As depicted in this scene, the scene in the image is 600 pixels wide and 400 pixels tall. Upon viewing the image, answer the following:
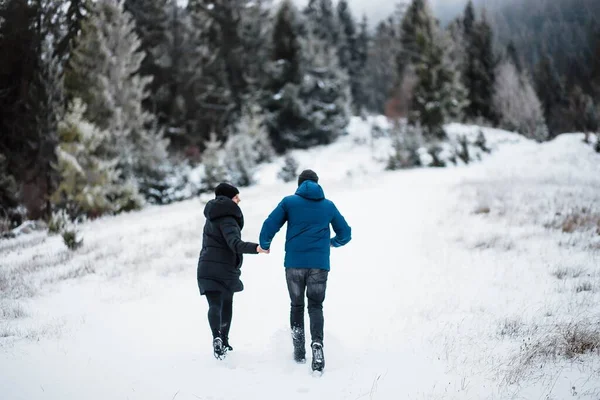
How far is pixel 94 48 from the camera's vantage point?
21453 millimetres

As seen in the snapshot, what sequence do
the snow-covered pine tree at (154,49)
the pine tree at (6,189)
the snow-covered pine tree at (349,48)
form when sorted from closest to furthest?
the pine tree at (6,189), the snow-covered pine tree at (154,49), the snow-covered pine tree at (349,48)

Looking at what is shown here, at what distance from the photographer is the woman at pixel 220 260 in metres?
4.50

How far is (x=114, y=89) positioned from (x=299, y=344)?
839 inches

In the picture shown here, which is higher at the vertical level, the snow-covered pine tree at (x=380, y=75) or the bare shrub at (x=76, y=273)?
the snow-covered pine tree at (x=380, y=75)

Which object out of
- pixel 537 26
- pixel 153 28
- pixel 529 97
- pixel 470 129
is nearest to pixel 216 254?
pixel 153 28

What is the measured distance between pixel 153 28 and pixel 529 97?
33125mm

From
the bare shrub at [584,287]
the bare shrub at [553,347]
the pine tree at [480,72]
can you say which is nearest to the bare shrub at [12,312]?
the bare shrub at [553,347]

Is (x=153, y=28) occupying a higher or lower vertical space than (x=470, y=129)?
higher

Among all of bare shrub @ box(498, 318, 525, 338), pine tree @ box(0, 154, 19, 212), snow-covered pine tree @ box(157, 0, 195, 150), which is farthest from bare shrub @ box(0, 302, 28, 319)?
snow-covered pine tree @ box(157, 0, 195, 150)

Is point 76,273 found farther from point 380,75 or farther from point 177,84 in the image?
point 380,75

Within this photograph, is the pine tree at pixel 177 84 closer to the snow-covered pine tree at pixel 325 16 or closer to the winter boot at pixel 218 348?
the snow-covered pine tree at pixel 325 16

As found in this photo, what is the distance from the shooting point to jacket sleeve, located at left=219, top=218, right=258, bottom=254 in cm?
438

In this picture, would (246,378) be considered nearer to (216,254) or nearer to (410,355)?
(216,254)

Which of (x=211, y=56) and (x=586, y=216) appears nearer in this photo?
(x=586, y=216)
